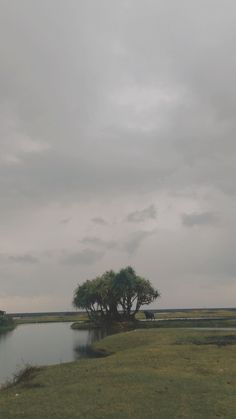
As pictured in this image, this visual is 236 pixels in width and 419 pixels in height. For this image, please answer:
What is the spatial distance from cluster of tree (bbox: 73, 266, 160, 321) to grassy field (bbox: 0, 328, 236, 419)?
88152 millimetres

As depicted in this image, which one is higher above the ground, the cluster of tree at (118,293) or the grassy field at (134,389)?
the cluster of tree at (118,293)

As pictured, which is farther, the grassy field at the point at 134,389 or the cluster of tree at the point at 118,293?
the cluster of tree at the point at 118,293

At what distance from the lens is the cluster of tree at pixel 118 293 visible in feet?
463

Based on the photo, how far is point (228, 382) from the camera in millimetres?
34844

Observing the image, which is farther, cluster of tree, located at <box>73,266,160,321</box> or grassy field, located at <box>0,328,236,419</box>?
cluster of tree, located at <box>73,266,160,321</box>

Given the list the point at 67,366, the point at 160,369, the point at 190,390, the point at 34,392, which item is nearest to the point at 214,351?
the point at 160,369

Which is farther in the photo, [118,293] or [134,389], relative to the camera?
[118,293]

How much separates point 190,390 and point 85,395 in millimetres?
7087

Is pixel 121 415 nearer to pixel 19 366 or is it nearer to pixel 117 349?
pixel 19 366

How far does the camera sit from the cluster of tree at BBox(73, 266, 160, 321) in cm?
14102

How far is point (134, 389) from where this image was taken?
1267 inches

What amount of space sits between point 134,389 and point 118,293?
362ft

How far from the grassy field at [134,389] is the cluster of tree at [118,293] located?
8815 cm

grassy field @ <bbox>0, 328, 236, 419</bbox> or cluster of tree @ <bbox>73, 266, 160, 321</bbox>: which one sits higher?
cluster of tree @ <bbox>73, 266, 160, 321</bbox>
